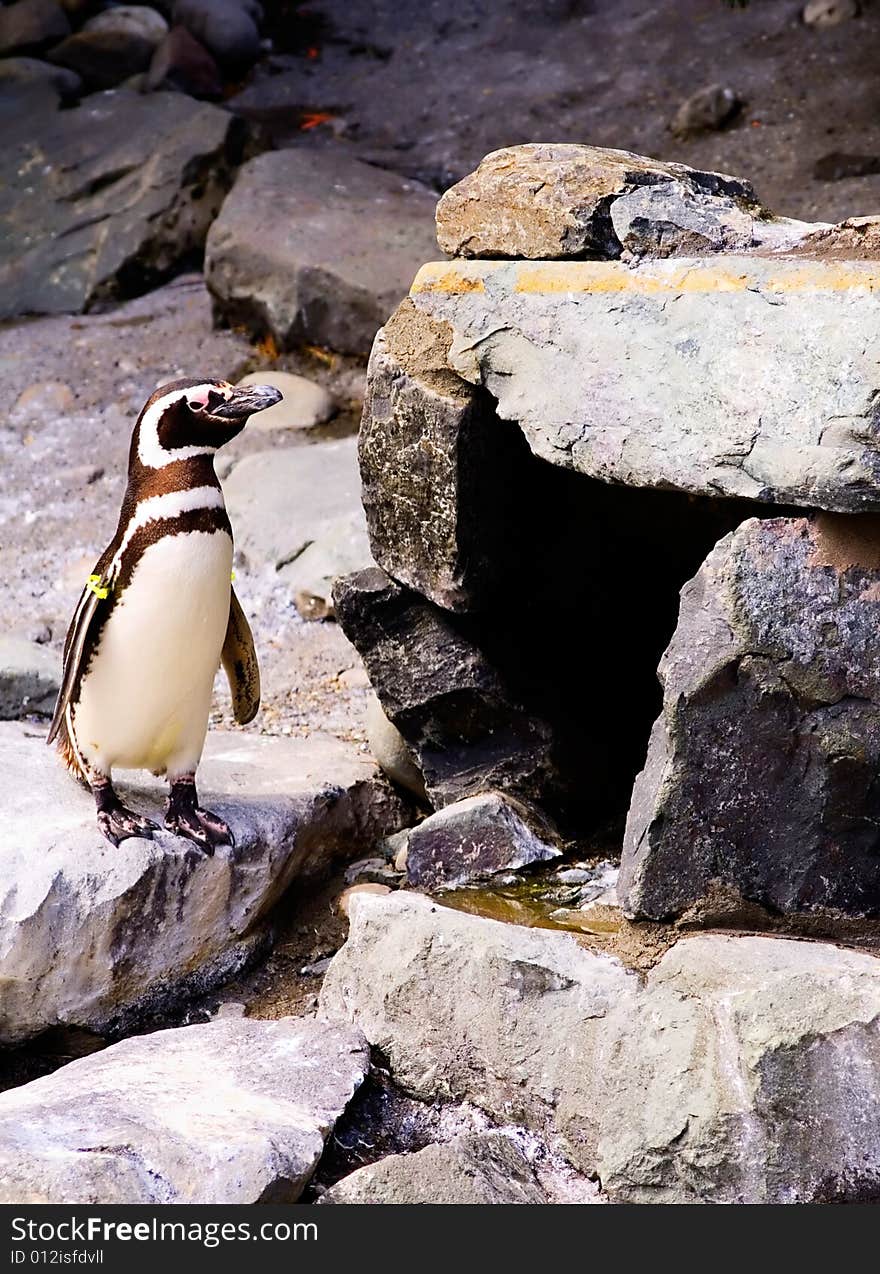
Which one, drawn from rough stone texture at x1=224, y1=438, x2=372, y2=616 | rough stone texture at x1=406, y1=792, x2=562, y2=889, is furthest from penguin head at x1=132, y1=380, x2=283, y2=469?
rough stone texture at x1=224, y1=438, x2=372, y2=616

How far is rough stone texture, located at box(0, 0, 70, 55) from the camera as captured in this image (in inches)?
365

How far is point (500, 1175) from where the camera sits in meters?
2.45

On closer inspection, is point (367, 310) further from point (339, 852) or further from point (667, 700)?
point (667, 700)

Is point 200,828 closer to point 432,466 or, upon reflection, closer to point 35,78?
point 432,466

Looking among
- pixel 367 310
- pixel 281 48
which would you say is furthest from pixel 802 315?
pixel 281 48

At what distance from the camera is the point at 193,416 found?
2.97 metres

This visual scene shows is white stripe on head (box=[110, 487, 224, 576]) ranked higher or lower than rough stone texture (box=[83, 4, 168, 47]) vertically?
lower

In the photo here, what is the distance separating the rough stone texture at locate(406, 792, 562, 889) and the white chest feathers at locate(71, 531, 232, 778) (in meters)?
0.53

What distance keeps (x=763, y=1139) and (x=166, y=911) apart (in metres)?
1.33

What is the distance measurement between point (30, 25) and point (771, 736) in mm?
8360

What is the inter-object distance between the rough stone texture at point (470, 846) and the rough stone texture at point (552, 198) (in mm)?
1157

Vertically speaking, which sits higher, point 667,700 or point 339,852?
point 667,700

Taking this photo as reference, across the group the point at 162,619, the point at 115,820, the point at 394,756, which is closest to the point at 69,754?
the point at 115,820

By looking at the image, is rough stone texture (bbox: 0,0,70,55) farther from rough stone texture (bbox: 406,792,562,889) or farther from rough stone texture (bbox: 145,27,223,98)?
rough stone texture (bbox: 406,792,562,889)
